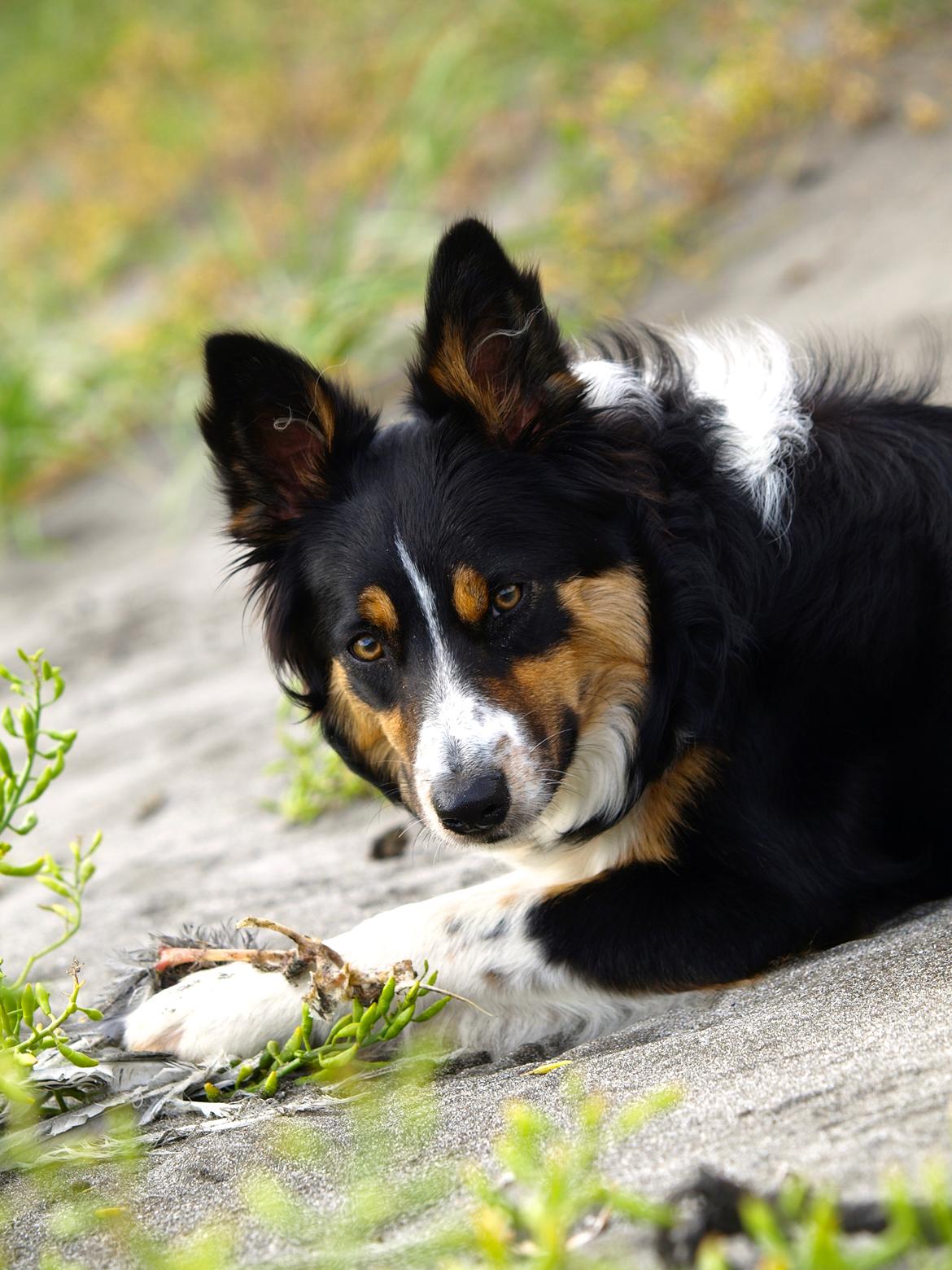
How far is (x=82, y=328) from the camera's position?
35.2 feet

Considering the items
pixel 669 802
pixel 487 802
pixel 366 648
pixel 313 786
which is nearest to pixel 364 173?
pixel 313 786

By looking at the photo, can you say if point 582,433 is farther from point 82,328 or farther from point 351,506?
point 82,328

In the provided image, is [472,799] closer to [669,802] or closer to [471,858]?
[669,802]

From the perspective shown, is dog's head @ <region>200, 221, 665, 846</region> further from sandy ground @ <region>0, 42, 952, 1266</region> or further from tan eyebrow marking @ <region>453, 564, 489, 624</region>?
sandy ground @ <region>0, 42, 952, 1266</region>

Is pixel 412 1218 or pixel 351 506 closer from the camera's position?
pixel 412 1218

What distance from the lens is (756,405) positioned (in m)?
3.71

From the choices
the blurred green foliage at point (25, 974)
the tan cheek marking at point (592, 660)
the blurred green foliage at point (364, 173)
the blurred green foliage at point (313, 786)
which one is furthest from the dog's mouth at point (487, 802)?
the blurred green foliage at point (364, 173)

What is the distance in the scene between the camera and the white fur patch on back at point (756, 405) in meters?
3.58

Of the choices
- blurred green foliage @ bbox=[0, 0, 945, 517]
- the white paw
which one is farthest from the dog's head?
blurred green foliage @ bbox=[0, 0, 945, 517]

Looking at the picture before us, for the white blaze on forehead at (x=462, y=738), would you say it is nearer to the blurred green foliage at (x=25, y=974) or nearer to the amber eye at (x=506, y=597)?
the amber eye at (x=506, y=597)

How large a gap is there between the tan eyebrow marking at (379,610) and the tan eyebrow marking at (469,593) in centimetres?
18

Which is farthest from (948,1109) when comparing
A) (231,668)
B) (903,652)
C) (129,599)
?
(129,599)

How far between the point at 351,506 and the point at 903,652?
1.46m

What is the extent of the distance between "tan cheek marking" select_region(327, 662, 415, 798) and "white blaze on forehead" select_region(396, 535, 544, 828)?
0.98 feet
